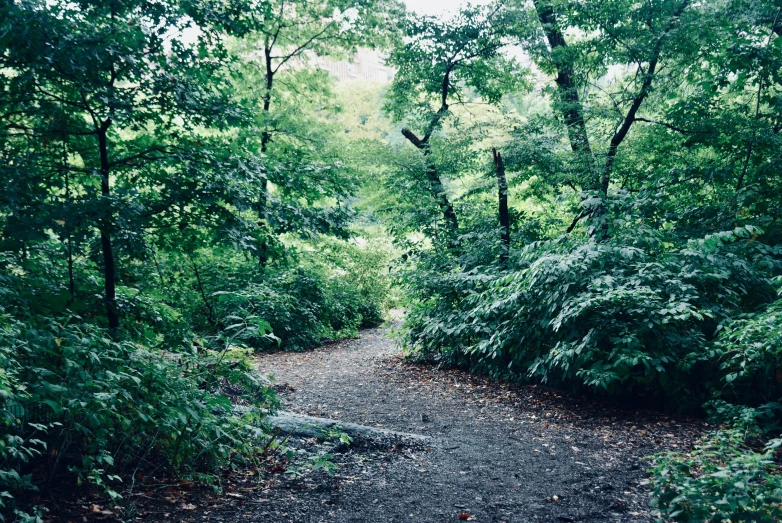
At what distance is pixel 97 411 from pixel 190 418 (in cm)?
72

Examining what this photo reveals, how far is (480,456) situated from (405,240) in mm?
5317

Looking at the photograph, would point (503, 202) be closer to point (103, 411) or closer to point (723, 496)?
point (723, 496)

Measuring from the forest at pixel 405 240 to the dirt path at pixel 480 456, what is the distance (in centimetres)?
8

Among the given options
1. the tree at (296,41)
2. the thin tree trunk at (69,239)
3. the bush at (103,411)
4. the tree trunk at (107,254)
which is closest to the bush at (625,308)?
the bush at (103,411)

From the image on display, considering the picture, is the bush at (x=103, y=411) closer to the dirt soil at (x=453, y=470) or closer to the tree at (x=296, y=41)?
the dirt soil at (x=453, y=470)

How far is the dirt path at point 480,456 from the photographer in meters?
3.37

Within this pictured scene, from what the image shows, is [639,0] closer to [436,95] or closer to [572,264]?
[436,95]

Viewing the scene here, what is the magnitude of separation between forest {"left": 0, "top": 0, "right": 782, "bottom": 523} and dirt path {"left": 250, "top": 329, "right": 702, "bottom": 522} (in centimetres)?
8

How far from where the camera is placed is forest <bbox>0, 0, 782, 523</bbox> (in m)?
3.19

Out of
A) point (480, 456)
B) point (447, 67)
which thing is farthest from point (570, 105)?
point (480, 456)

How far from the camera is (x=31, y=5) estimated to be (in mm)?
3363

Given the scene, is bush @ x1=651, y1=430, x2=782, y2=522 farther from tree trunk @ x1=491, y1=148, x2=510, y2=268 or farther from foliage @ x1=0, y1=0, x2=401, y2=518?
tree trunk @ x1=491, y1=148, x2=510, y2=268

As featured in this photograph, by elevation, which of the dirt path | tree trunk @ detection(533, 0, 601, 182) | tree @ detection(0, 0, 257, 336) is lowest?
the dirt path

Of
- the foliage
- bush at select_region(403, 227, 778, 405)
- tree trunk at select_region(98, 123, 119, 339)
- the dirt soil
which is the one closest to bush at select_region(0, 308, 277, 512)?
the foliage
